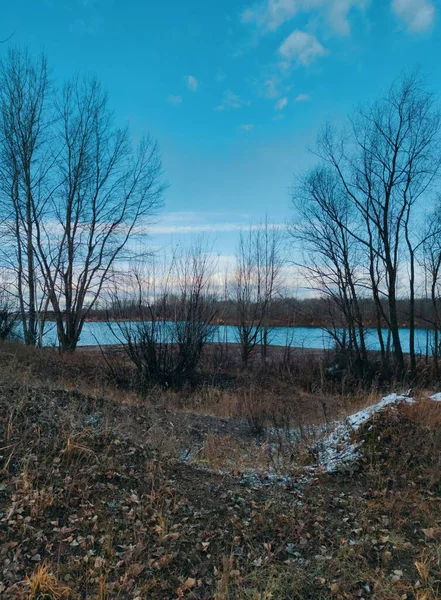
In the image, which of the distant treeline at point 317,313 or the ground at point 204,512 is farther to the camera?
the distant treeline at point 317,313

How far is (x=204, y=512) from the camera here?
3387 mm

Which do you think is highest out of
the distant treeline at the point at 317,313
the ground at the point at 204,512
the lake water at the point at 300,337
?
the distant treeline at the point at 317,313

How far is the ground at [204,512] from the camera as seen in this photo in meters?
2.56

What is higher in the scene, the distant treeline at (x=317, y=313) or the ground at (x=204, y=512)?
the distant treeline at (x=317, y=313)

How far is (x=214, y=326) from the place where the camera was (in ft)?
38.0

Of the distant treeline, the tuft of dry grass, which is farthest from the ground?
the distant treeline

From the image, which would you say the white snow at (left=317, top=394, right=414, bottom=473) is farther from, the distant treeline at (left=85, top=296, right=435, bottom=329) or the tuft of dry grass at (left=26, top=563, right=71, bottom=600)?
the distant treeline at (left=85, top=296, right=435, bottom=329)

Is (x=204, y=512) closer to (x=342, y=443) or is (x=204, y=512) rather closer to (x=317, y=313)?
(x=342, y=443)

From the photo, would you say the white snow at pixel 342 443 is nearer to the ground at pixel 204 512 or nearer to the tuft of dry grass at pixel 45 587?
the ground at pixel 204 512

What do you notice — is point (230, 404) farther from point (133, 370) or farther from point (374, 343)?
point (374, 343)

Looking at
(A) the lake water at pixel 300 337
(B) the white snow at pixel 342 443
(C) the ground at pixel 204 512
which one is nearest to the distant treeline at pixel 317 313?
(A) the lake water at pixel 300 337

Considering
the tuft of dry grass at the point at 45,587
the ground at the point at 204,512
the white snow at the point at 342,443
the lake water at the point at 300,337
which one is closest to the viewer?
the tuft of dry grass at the point at 45,587

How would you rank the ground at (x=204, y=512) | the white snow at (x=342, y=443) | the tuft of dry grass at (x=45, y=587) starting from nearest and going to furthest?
the tuft of dry grass at (x=45, y=587), the ground at (x=204, y=512), the white snow at (x=342, y=443)

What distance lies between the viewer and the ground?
8.39ft
